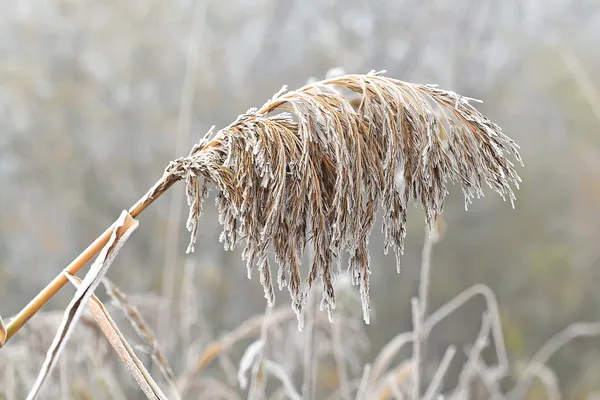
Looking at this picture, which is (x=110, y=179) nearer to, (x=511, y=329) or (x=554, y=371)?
(x=511, y=329)

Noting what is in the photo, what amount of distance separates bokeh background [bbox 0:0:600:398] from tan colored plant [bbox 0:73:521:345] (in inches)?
65.4

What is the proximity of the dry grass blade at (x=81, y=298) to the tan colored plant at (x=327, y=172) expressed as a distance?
11mm

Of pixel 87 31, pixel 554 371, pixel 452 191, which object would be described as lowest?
pixel 554 371

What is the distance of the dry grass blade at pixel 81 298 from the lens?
1.15 feet

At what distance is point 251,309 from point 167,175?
182cm

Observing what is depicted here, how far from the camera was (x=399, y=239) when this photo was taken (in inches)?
16.6

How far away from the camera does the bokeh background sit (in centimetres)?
211

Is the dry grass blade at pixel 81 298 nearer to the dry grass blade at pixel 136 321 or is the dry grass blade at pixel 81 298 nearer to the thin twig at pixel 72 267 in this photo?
the thin twig at pixel 72 267

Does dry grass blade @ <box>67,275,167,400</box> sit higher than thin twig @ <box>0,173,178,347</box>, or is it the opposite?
thin twig @ <box>0,173,178,347</box>

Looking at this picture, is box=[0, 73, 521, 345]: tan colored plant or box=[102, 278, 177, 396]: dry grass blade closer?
box=[0, 73, 521, 345]: tan colored plant

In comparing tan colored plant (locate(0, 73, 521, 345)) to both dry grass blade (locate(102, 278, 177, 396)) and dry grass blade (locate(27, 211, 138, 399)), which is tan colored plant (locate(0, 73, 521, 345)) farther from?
dry grass blade (locate(102, 278, 177, 396))

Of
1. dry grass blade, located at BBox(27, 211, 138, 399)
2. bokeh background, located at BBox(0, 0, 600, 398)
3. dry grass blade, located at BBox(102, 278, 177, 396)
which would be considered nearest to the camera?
dry grass blade, located at BBox(27, 211, 138, 399)

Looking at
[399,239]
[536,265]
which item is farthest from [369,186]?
[536,265]

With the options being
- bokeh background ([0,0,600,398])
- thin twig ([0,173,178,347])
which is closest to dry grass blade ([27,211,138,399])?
thin twig ([0,173,178,347])
